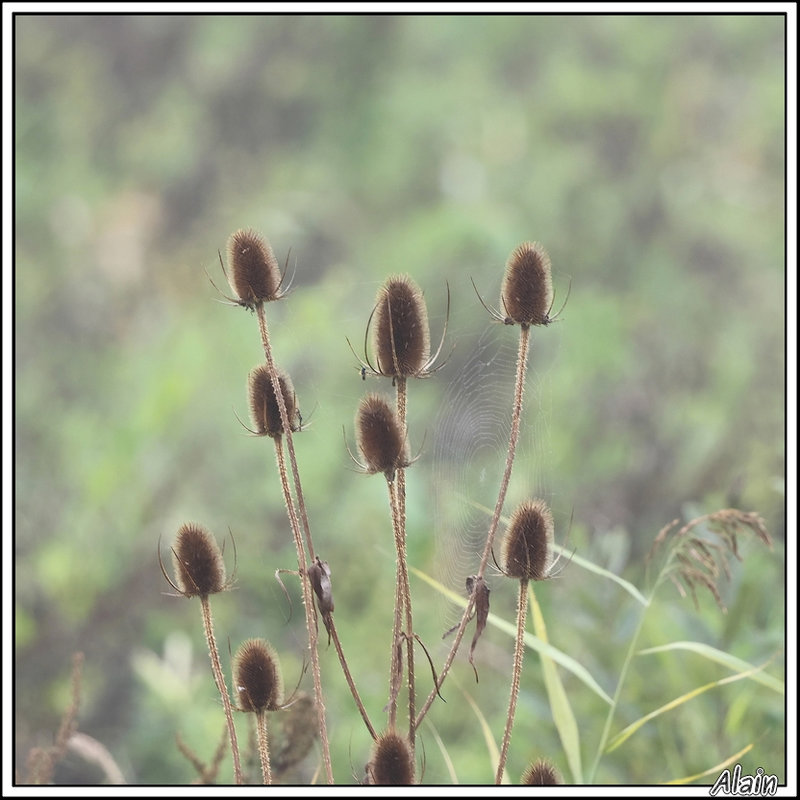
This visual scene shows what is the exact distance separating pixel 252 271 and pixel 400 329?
0.07 metres

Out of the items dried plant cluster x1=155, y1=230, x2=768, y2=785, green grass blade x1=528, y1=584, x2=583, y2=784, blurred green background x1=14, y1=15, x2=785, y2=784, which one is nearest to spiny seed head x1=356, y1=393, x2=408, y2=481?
dried plant cluster x1=155, y1=230, x2=768, y2=785

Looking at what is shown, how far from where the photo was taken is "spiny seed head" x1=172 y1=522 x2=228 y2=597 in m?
0.47

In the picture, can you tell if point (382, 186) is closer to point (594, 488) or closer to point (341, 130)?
point (341, 130)

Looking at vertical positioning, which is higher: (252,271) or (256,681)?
(252,271)

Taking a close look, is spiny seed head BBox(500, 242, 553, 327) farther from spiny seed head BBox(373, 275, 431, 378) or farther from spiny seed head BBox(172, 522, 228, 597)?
spiny seed head BBox(172, 522, 228, 597)

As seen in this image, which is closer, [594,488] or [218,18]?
[594,488]

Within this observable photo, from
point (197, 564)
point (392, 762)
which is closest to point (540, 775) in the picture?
point (392, 762)

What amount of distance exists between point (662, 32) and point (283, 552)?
175 centimetres

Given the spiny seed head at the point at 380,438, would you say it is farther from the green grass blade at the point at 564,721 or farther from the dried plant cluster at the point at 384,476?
the green grass blade at the point at 564,721

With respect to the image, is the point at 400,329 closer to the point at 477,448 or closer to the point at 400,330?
the point at 400,330

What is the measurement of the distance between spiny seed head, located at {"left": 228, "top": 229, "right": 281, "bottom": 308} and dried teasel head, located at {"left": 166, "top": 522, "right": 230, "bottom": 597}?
11 centimetres

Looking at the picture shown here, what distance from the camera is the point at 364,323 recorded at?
4.34ft

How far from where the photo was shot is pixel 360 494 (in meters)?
1.58

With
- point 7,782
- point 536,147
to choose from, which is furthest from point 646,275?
point 7,782
